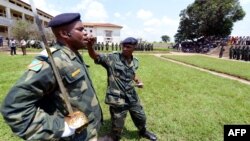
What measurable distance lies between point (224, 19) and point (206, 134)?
45.2 metres

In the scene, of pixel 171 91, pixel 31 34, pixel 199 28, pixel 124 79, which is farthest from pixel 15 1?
pixel 124 79

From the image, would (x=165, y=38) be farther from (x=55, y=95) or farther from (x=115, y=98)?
(x=55, y=95)

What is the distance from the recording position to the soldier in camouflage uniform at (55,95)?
164 cm

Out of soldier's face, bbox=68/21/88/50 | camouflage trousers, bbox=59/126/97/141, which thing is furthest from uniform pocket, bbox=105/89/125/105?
soldier's face, bbox=68/21/88/50

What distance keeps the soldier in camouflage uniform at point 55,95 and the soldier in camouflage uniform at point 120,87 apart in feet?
5.89

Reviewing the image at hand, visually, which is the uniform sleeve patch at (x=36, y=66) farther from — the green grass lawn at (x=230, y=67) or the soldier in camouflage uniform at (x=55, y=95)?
the green grass lawn at (x=230, y=67)

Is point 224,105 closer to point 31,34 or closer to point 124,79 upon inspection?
point 124,79

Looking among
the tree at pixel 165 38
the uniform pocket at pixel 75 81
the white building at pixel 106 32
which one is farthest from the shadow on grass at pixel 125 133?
the tree at pixel 165 38

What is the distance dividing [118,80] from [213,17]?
4479 centimetres

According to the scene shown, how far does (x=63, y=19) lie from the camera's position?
202 centimetres

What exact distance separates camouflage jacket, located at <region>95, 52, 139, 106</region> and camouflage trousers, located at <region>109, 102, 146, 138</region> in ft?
0.30

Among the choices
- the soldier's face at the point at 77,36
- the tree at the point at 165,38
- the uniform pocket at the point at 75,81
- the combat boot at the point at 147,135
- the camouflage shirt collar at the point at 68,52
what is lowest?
the combat boot at the point at 147,135

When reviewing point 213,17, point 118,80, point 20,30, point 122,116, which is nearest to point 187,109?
point 122,116

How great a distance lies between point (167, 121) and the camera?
17.5 ft
